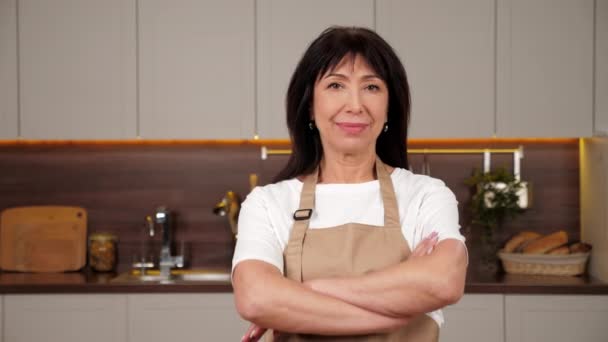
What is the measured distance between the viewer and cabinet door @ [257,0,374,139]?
3.33 metres

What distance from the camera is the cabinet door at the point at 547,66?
Answer: 10.7 feet

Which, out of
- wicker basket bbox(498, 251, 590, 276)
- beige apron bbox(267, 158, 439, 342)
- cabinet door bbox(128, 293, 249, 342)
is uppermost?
beige apron bbox(267, 158, 439, 342)

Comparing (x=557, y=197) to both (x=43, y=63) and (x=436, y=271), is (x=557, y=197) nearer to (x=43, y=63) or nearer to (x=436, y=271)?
(x=436, y=271)

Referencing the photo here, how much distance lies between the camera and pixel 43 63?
11.1ft

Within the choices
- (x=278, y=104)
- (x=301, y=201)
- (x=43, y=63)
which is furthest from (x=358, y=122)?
(x=43, y=63)

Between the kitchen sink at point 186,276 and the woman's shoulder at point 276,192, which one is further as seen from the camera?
the kitchen sink at point 186,276

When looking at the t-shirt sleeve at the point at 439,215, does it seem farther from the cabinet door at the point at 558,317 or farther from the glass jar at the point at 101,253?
the glass jar at the point at 101,253

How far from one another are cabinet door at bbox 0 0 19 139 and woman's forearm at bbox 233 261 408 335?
2376 mm

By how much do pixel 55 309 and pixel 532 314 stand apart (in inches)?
83.5

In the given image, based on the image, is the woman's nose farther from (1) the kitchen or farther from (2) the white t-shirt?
(1) the kitchen

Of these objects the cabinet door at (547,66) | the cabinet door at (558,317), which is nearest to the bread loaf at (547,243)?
the cabinet door at (558,317)

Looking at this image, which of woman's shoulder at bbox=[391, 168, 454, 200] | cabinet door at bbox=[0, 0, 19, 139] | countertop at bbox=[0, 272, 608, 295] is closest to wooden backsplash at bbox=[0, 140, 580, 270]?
cabinet door at bbox=[0, 0, 19, 139]

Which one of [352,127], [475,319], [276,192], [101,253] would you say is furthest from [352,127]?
[101,253]

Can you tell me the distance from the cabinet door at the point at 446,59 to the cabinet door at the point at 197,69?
702 millimetres
